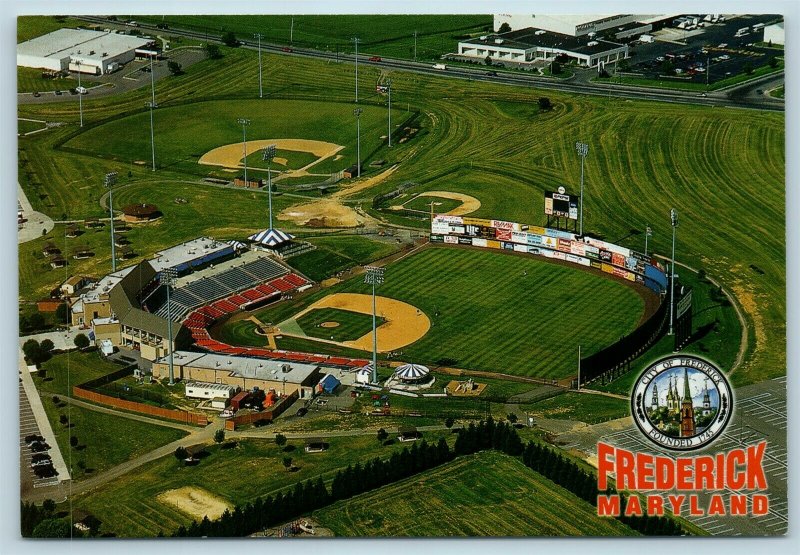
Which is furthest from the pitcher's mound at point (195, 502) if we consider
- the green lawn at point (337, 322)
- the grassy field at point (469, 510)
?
the green lawn at point (337, 322)

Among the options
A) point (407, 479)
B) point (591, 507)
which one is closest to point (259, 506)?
Answer: point (407, 479)

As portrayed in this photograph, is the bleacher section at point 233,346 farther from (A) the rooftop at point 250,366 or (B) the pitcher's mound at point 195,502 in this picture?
(B) the pitcher's mound at point 195,502

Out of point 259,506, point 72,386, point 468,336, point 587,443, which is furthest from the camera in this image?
point 468,336

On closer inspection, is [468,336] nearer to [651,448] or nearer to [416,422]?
[416,422]

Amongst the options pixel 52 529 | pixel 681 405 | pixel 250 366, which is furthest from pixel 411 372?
pixel 52 529

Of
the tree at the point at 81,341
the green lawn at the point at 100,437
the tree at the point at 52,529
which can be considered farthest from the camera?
the tree at the point at 81,341
